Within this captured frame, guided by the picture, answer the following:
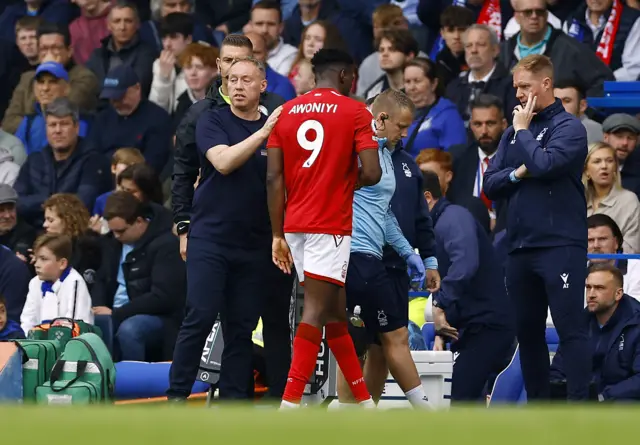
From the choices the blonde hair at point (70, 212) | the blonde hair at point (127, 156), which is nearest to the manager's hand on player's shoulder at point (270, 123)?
the blonde hair at point (70, 212)

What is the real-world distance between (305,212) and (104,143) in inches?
267

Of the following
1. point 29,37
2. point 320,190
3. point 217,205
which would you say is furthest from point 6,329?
point 29,37

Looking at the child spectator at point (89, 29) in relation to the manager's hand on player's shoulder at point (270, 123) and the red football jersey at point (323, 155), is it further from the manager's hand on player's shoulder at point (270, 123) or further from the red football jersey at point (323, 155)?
the red football jersey at point (323, 155)

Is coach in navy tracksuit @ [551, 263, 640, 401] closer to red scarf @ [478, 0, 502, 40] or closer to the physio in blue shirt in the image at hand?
the physio in blue shirt

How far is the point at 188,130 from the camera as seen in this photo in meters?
8.02

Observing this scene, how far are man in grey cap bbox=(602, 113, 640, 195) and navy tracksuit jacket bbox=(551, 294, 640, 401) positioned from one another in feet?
8.09

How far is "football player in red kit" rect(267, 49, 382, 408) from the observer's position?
7043 millimetres

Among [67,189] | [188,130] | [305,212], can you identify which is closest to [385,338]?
[305,212]

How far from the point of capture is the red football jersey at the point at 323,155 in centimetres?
707

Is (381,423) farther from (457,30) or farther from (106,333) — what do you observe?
(457,30)

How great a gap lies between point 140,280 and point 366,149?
15.1 ft

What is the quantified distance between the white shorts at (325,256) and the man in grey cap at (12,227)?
5559 millimetres

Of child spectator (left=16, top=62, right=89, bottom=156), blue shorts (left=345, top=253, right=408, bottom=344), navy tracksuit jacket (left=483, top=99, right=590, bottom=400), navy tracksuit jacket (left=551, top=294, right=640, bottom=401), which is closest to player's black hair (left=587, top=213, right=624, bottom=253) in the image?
navy tracksuit jacket (left=551, top=294, right=640, bottom=401)

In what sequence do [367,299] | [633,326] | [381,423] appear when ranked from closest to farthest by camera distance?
[381,423]
[367,299]
[633,326]
